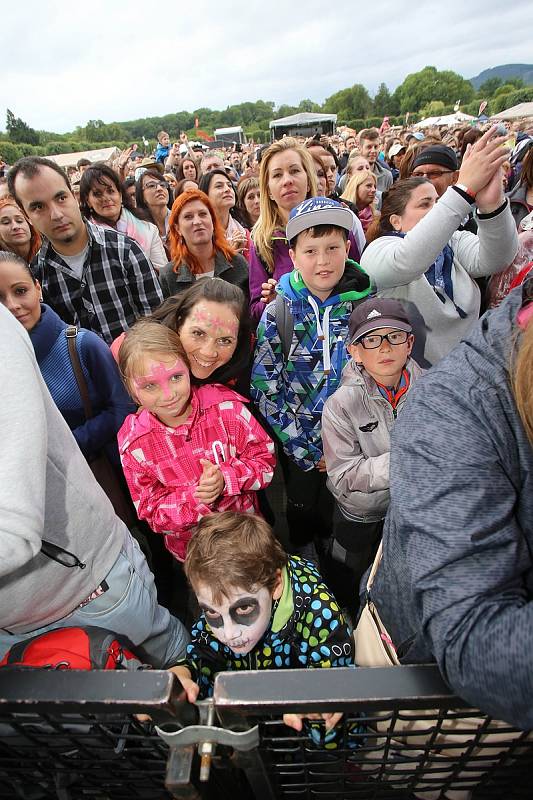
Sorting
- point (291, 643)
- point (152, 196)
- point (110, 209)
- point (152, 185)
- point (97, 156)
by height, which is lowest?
point (291, 643)

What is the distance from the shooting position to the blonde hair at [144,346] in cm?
180

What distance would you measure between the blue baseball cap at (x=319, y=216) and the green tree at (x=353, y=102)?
88.8 metres

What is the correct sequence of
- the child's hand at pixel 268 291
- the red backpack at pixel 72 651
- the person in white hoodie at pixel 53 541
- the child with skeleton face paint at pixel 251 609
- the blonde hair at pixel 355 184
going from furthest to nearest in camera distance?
the blonde hair at pixel 355 184, the child's hand at pixel 268 291, the child with skeleton face paint at pixel 251 609, the red backpack at pixel 72 651, the person in white hoodie at pixel 53 541

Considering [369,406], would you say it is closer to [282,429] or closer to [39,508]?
[282,429]

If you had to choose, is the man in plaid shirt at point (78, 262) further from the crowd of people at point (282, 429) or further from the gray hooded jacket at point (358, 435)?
the gray hooded jacket at point (358, 435)

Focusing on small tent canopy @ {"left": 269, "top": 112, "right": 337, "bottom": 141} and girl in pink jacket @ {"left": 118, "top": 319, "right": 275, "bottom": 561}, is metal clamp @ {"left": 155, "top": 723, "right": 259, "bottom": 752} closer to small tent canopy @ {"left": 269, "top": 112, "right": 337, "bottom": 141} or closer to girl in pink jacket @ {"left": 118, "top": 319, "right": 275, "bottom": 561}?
girl in pink jacket @ {"left": 118, "top": 319, "right": 275, "bottom": 561}

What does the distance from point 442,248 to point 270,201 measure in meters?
1.43

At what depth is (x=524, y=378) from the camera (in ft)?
2.08

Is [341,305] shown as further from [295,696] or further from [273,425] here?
[295,696]

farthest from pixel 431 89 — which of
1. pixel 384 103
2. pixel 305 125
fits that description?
pixel 305 125

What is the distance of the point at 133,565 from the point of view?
5.13ft

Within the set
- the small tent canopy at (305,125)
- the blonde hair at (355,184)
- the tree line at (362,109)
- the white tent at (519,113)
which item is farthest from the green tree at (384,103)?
the blonde hair at (355,184)

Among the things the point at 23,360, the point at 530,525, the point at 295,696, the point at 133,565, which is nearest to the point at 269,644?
the point at 133,565

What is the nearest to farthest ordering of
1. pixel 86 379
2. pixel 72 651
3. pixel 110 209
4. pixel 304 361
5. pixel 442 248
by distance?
pixel 72 651, pixel 442 248, pixel 86 379, pixel 304 361, pixel 110 209
